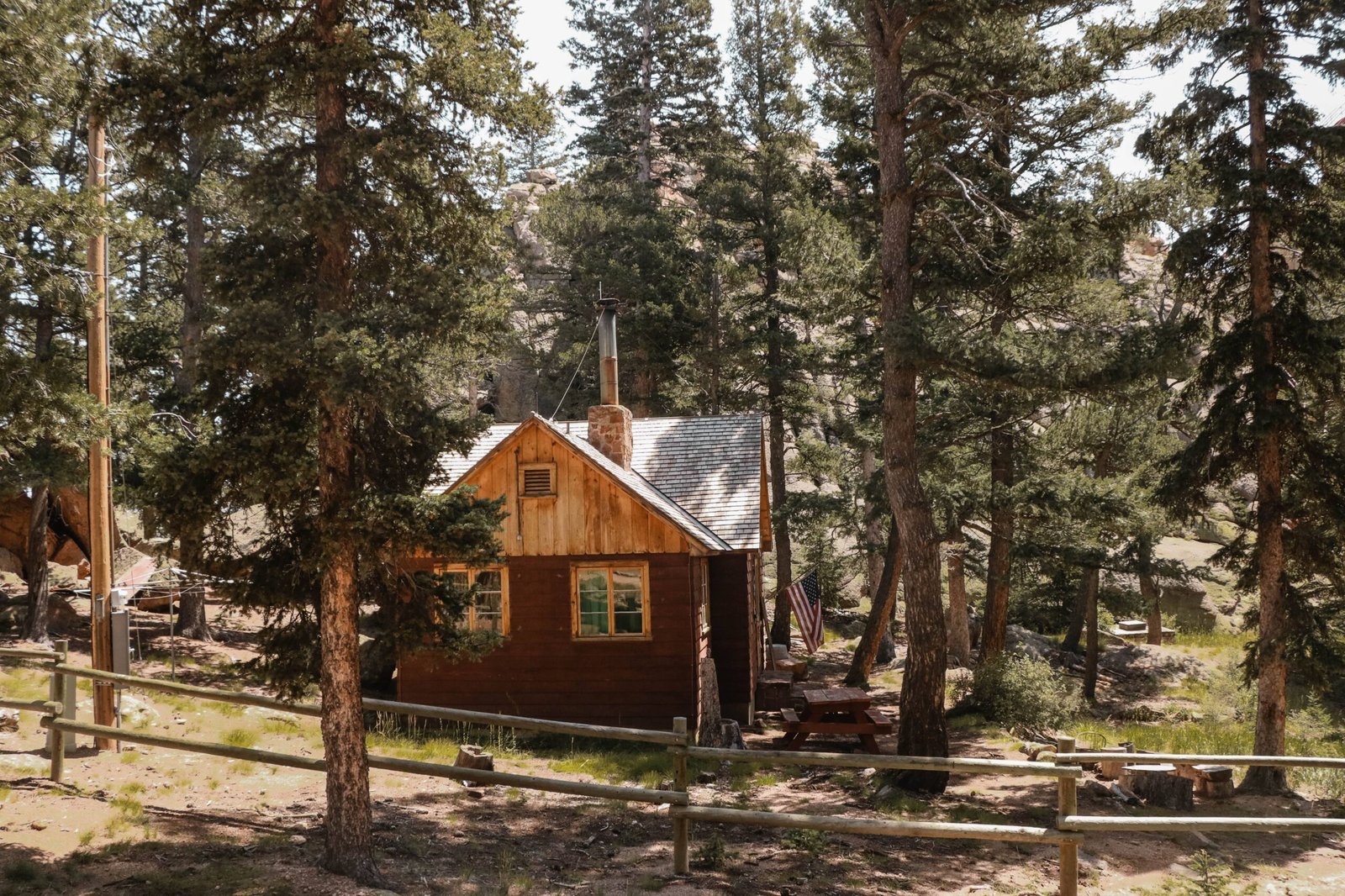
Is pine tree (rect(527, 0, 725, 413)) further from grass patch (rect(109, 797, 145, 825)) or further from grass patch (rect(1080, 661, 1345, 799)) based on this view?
grass patch (rect(109, 797, 145, 825))

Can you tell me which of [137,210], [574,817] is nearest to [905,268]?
[574,817]

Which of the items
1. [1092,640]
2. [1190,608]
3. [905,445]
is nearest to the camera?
[905,445]

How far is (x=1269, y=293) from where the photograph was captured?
50.3ft

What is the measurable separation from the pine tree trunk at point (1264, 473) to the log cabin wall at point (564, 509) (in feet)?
30.4

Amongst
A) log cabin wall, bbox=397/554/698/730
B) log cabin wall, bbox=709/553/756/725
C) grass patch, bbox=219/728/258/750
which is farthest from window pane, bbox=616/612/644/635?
grass patch, bbox=219/728/258/750

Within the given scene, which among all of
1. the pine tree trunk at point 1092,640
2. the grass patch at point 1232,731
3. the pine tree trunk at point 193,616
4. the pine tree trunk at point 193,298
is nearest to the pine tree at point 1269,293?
the grass patch at point 1232,731

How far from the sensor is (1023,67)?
14.4 m

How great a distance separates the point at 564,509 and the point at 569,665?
277cm

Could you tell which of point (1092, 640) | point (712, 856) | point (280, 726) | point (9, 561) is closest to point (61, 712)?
point (280, 726)

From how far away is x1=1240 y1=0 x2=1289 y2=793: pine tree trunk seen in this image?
15.0 m

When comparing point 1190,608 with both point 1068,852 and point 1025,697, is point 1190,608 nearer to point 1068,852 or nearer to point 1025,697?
point 1025,697

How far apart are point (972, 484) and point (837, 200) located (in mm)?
6451

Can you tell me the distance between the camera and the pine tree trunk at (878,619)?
2312 cm

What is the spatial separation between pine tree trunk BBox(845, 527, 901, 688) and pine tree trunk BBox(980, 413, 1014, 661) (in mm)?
2108
